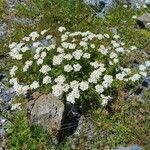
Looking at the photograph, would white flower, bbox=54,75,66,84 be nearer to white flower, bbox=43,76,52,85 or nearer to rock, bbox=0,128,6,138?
white flower, bbox=43,76,52,85

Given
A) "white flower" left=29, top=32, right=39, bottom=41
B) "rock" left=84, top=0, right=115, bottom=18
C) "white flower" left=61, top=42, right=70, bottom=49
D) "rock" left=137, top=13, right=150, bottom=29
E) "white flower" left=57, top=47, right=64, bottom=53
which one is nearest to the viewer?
"white flower" left=57, top=47, right=64, bottom=53

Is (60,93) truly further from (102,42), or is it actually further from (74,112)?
(102,42)

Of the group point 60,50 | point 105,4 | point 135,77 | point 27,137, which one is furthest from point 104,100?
point 105,4

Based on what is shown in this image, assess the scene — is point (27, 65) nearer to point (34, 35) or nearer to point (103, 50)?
point (34, 35)

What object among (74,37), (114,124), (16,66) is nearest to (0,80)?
(16,66)

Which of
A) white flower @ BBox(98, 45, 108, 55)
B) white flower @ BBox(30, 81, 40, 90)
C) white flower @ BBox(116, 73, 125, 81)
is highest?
white flower @ BBox(98, 45, 108, 55)

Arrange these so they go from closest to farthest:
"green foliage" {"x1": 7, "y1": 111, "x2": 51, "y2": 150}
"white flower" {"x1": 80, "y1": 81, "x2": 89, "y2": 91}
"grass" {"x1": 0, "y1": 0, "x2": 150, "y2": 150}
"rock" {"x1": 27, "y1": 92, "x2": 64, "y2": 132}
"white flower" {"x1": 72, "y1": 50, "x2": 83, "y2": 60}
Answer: "green foliage" {"x1": 7, "y1": 111, "x2": 51, "y2": 150}
"grass" {"x1": 0, "y1": 0, "x2": 150, "y2": 150}
"rock" {"x1": 27, "y1": 92, "x2": 64, "y2": 132}
"white flower" {"x1": 80, "y1": 81, "x2": 89, "y2": 91}
"white flower" {"x1": 72, "y1": 50, "x2": 83, "y2": 60}

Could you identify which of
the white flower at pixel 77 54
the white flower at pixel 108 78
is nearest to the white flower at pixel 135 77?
the white flower at pixel 108 78

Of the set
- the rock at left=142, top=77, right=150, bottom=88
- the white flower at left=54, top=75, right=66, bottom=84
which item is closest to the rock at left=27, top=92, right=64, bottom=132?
the white flower at left=54, top=75, right=66, bottom=84
